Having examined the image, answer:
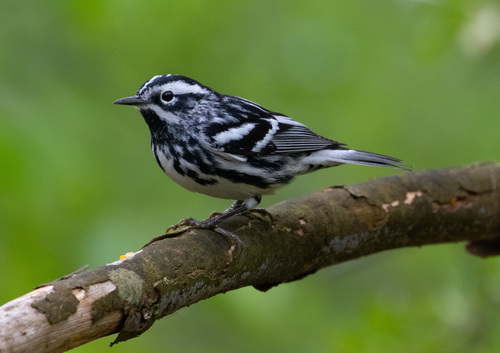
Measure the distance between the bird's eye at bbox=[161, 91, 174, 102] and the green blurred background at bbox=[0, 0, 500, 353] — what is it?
0.62 m

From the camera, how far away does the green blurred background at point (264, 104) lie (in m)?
4.05

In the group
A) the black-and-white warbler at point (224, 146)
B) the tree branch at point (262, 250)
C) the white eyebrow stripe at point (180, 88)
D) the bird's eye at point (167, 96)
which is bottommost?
the tree branch at point (262, 250)

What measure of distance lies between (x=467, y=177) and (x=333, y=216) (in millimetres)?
1348

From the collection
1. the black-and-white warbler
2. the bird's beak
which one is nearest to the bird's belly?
the black-and-white warbler

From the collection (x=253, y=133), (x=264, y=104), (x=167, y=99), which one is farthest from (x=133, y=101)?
(x=264, y=104)

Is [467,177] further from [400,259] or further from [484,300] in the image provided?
[400,259]

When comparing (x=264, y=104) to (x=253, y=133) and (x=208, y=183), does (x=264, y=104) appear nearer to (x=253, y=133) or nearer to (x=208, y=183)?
(x=253, y=133)

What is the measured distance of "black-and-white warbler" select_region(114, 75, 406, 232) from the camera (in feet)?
13.4

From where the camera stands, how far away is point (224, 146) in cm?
409

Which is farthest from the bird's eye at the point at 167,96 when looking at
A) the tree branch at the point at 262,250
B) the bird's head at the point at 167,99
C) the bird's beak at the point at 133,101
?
the tree branch at the point at 262,250

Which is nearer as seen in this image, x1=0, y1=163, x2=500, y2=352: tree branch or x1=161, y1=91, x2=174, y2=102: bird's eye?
x1=0, y1=163, x2=500, y2=352: tree branch

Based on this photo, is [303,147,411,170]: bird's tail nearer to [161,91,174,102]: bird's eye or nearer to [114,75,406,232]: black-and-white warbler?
[114,75,406,232]: black-and-white warbler

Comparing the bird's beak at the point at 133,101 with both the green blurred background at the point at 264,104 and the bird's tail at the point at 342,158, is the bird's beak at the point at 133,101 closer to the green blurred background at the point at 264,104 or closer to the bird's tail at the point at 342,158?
the green blurred background at the point at 264,104

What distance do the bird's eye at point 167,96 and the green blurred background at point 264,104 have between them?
617 millimetres
